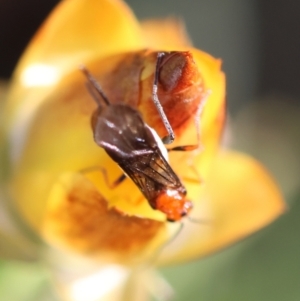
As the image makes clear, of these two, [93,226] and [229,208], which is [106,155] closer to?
[93,226]

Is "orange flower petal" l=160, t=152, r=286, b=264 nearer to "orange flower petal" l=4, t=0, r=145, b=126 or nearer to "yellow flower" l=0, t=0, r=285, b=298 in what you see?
"yellow flower" l=0, t=0, r=285, b=298

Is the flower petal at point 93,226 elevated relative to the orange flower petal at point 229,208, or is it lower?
elevated

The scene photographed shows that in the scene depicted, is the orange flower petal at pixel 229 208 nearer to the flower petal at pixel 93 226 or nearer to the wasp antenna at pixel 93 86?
the flower petal at pixel 93 226

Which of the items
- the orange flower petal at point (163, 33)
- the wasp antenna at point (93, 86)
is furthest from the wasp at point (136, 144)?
the orange flower petal at point (163, 33)

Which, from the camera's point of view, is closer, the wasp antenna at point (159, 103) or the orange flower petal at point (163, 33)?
the wasp antenna at point (159, 103)

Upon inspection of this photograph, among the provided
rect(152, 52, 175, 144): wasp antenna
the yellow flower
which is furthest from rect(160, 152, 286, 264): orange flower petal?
rect(152, 52, 175, 144): wasp antenna

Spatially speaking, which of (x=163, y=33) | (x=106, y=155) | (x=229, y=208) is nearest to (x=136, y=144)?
(x=106, y=155)

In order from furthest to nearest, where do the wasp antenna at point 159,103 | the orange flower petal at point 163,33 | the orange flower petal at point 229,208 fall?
the orange flower petal at point 163,33
the orange flower petal at point 229,208
the wasp antenna at point 159,103

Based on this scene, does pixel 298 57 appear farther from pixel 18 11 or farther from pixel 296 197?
pixel 18 11
